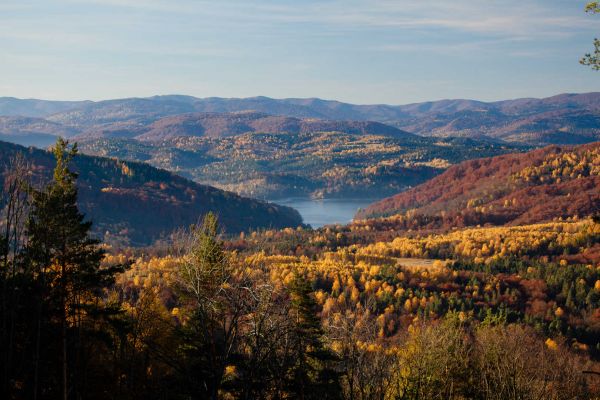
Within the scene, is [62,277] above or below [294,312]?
above

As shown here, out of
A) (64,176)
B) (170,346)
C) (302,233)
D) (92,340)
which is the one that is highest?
(64,176)

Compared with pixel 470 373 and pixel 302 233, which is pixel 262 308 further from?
pixel 302 233

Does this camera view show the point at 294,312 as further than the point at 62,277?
Yes

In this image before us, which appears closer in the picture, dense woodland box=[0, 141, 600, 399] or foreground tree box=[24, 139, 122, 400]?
dense woodland box=[0, 141, 600, 399]

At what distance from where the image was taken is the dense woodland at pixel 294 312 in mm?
13438

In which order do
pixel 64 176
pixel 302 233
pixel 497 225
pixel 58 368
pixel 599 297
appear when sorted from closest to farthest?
pixel 58 368 → pixel 64 176 → pixel 599 297 → pixel 302 233 → pixel 497 225

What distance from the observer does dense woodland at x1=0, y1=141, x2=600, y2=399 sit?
1344 centimetres

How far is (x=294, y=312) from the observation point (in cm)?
2789

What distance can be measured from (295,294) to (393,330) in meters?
56.5

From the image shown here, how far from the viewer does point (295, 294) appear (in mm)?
26156

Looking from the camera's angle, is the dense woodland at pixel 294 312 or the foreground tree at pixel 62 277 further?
the foreground tree at pixel 62 277

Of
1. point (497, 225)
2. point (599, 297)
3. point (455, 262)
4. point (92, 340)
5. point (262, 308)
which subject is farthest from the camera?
point (497, 225)

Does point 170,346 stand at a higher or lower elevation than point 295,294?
lower

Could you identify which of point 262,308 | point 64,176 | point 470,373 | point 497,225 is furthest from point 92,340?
point 497,225
